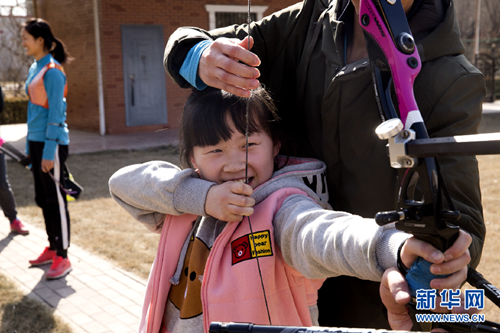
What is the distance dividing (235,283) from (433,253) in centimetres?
73

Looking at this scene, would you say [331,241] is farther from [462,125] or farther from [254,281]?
[462,125]

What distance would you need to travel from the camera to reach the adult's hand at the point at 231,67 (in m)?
1.38

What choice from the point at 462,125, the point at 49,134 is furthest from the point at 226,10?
the point at 462,125

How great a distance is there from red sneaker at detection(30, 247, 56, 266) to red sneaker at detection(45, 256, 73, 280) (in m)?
0.30

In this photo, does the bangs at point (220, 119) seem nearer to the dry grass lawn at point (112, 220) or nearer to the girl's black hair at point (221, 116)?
the girl's black hair at point (221, 116)

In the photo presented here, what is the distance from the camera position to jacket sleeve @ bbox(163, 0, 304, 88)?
1700mm

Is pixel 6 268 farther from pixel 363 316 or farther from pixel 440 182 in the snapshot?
pixel 440 182

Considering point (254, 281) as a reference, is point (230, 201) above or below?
above

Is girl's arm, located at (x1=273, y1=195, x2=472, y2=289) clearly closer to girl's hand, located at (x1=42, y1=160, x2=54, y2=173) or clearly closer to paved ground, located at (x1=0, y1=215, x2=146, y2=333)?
paved ground, located at (x1=0, y1=215, x2=146, y2=333)

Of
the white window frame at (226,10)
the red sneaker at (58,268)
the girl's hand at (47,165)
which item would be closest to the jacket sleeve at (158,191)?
the girl's hand at (47,165)

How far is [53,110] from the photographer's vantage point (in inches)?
181

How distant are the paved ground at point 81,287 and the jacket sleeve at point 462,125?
2892 mm

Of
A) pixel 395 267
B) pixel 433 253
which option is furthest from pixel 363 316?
pixel 433 253

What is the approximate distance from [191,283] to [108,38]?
492 inches
